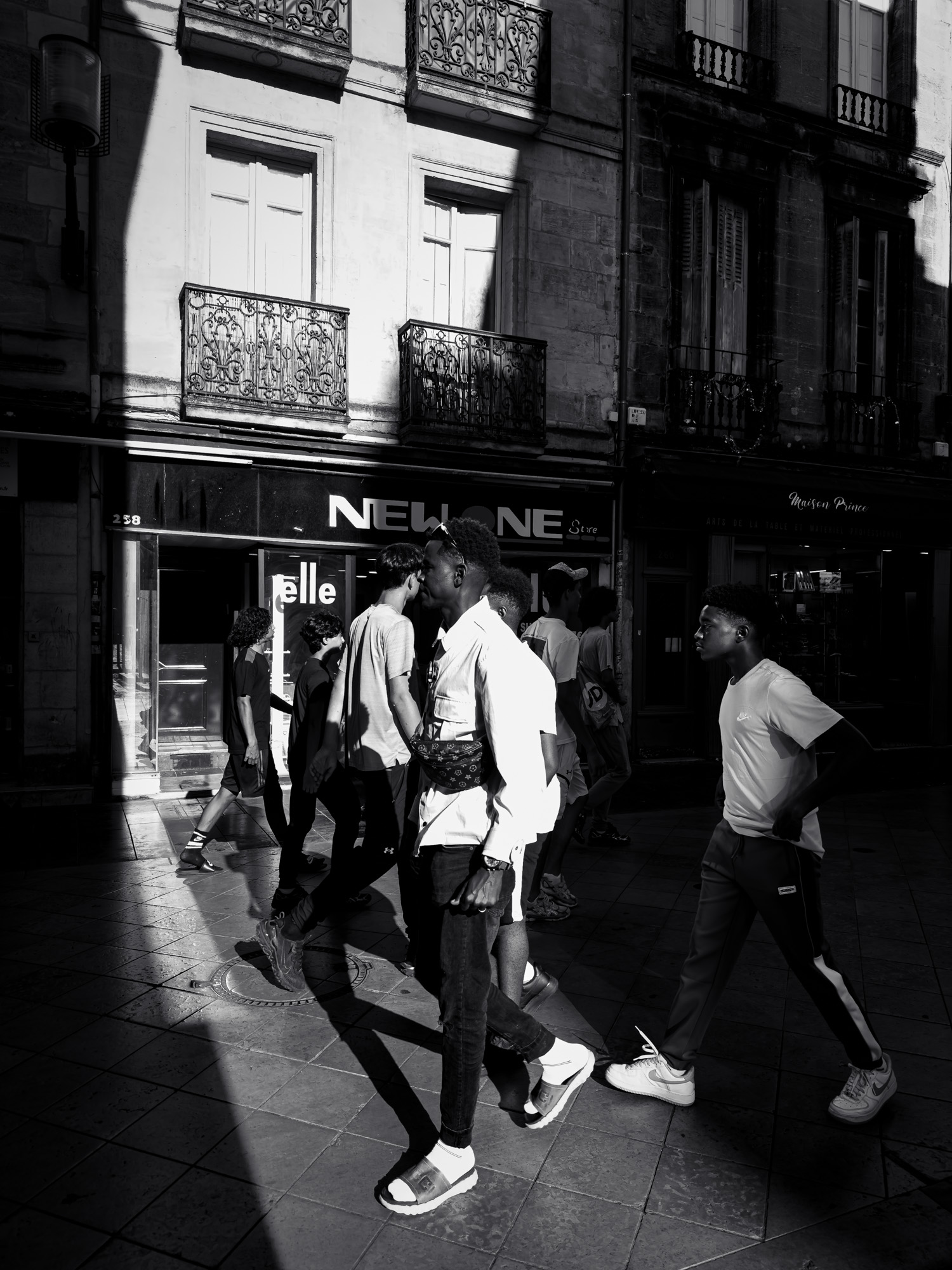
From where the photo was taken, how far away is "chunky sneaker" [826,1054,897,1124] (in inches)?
128

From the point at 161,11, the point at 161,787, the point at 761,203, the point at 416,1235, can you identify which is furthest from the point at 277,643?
the point at 761,203

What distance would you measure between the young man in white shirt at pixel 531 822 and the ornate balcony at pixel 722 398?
931 cm

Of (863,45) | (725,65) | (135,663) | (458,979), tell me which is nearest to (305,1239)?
(458,979)

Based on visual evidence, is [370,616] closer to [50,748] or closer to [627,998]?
[627,998]

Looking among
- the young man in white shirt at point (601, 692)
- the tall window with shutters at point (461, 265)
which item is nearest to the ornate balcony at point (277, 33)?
the tall window with shutters at point (461, 265)

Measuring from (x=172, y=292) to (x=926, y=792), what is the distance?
383 inches

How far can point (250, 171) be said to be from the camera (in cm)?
1087

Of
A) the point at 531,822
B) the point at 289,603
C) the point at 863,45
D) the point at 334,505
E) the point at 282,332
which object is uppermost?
the point at 863,45

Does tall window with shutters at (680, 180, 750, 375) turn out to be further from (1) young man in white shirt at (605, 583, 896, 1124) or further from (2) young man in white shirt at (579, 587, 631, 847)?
(1) young man in white shirt at (605, 583, 896, 1124)

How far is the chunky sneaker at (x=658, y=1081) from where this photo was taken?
339 cm

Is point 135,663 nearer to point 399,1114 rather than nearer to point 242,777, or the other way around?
point 242,777

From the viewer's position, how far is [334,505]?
11008mm

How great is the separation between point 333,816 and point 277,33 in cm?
931

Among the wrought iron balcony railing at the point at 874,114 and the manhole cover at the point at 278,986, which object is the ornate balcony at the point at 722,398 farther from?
the manhole cover at the point at 278,986
